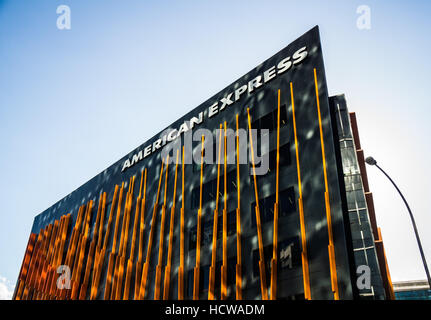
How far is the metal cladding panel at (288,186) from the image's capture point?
71.3 ft

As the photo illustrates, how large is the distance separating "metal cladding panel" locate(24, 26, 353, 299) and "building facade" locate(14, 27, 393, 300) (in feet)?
0.26

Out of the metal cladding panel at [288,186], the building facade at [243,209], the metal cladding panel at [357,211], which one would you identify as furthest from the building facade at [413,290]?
the metal cladding panel at [288,186]

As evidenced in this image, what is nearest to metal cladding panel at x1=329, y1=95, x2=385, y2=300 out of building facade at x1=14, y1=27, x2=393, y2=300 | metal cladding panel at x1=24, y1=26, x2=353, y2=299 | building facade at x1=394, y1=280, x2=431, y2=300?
building facade at x1=14, y1=27, x2=393, y2=300

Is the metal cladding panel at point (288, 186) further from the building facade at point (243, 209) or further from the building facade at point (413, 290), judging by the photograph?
the building facade at point (413, 290)

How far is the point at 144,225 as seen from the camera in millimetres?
34219

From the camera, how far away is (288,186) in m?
25.4

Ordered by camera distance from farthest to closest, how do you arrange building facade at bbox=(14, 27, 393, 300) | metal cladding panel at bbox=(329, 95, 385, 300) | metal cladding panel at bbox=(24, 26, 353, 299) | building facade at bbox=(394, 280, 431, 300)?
building facade at bbox=(394, 280, 431, 300)
metal cladding panel at bbox=(329, 95, 385, 300)
building facade at bbox=(14, 27, 393, 300)
metal cladding panel at bbox=(24, 26, 353, 299)

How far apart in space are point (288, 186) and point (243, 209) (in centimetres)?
370

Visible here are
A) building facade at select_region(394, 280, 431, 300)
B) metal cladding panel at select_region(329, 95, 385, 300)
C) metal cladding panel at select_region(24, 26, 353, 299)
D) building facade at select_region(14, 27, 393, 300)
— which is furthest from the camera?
building facade at select_region(394, 280, 431, 300)

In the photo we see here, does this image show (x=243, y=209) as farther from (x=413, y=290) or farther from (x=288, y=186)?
(x=413, y=290)

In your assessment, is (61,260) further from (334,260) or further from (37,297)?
(334,260)

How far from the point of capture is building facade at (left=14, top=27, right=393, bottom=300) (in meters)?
22.7

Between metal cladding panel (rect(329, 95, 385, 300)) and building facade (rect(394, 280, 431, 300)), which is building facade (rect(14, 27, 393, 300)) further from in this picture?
building facade (rect(394, 280, 431, 300))

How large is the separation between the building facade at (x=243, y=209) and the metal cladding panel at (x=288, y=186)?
8 centimetres
